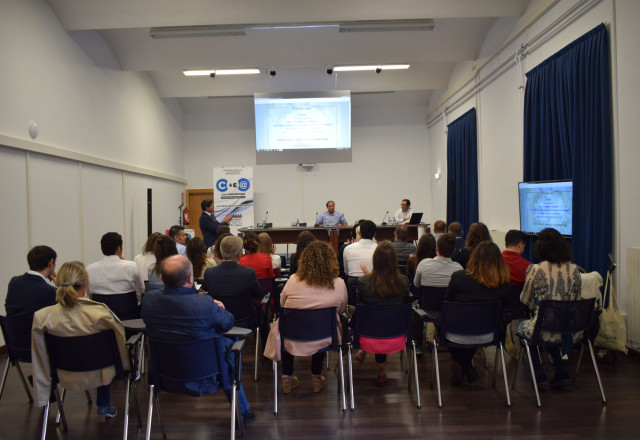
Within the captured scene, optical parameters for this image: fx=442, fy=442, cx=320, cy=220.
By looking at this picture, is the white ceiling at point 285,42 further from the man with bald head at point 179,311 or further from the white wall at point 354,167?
the man with bald head at point 179,311

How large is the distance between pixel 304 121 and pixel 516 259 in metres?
6.64

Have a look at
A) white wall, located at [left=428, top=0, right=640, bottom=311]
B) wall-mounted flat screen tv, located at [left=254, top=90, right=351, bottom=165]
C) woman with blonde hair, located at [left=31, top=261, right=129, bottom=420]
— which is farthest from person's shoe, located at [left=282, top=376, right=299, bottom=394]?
wall-mounted flat screen tv, located at [left=254, top=90, right=351, bottom=165]

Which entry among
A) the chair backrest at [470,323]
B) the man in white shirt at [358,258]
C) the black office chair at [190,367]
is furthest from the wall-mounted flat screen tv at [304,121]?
the black office chair at [190,367]

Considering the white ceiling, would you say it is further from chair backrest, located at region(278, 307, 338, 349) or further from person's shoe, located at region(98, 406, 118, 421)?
person's shoe, located at region(98, 406, 118, 421)

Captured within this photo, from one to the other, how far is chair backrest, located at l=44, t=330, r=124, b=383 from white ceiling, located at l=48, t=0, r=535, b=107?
16.7 ft

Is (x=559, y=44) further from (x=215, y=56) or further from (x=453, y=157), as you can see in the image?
(x=215, y=56)

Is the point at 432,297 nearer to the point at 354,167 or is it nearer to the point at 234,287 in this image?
the point at 234,287

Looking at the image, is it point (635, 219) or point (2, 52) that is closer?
point (635, 219)

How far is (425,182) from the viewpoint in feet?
38.0

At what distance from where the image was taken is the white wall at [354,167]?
11.5m

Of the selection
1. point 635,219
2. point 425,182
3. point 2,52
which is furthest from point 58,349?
A: point 425,182

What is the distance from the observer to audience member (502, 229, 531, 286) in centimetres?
365

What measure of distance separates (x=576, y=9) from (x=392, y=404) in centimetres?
475

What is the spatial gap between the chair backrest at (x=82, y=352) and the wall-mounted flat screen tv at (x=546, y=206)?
475 cm
